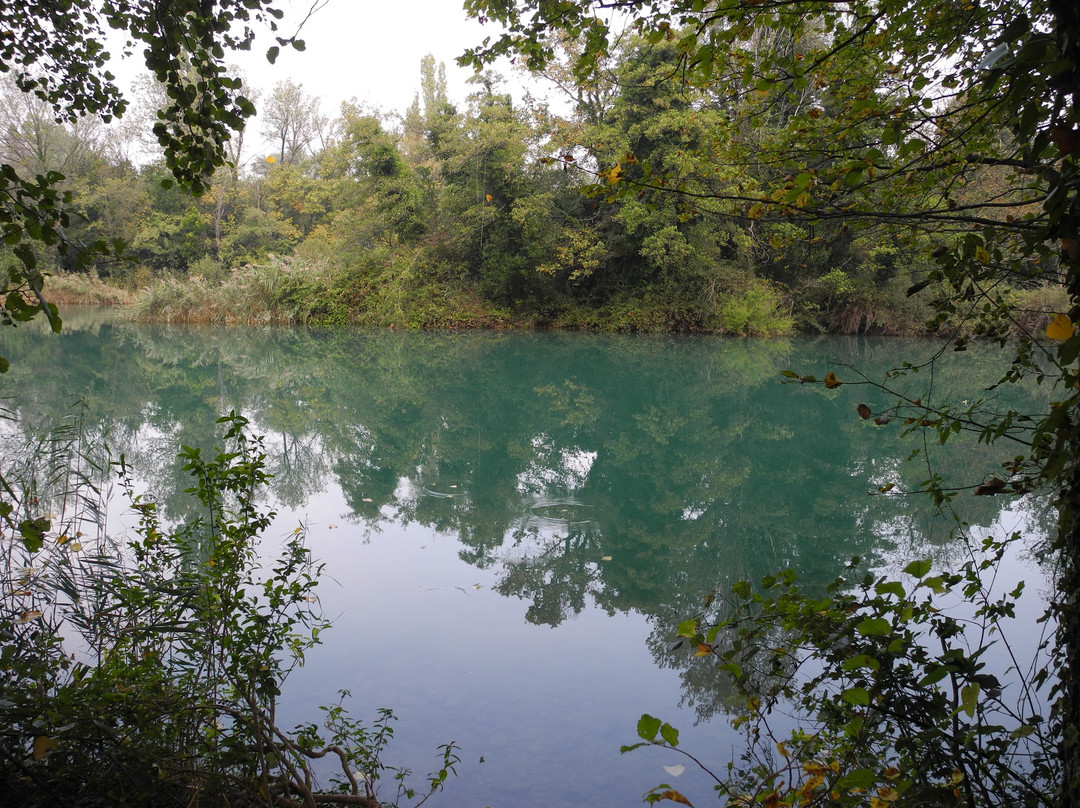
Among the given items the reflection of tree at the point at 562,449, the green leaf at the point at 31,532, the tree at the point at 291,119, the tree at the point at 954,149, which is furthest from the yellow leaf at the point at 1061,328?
the tree at the point at 291,119

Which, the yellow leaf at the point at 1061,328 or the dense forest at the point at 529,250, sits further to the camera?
the dense forest at the point at 529,250

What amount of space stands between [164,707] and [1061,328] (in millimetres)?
2501

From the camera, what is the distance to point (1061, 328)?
118cm

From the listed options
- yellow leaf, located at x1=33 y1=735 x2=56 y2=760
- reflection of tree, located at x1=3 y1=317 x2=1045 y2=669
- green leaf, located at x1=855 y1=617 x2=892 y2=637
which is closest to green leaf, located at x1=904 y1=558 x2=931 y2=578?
green leaf, located at x1=855 y1=617 x2=892 y2=637

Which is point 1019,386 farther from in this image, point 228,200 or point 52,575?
point 228,200

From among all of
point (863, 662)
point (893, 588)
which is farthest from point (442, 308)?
point (863, 662)

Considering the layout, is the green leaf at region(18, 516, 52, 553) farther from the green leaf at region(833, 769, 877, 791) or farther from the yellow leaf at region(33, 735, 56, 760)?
the green leaf at region(833, 769, 877, 791)

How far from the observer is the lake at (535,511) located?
10.2ft

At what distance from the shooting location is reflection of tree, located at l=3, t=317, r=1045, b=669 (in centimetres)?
520

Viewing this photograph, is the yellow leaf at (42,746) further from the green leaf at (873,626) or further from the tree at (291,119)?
the tree at (291,119)

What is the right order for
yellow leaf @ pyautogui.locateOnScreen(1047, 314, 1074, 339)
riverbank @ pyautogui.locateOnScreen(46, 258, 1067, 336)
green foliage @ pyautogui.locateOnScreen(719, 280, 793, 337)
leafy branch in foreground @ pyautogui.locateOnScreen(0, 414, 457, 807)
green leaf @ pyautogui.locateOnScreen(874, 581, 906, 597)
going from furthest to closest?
1. riverbank @ pyautogui.locateOnScreen(46, 258, 1067, 336)
2. green foliage @ pyautogui.locateOnScreen(719, 280, 793, 337)
3. leafy branch in foreground @ pyautogui.locateOnScreen(0, 414, 457, 807)
4. green leaf @ pyautogui.locateOnScreen(874, 581, 906, 597)
5. yellow leaf @ pyautogui.locateOnScreen(1047, 314, 1074, 339)

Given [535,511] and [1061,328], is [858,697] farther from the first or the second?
[535,511]

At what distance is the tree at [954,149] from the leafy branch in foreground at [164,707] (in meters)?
1.89

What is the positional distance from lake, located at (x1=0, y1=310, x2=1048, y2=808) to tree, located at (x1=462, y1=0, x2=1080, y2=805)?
54 centimetres
